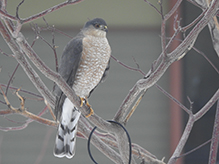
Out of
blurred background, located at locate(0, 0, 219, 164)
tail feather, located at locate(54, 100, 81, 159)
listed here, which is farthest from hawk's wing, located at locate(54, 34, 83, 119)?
blurred background, located at locate(0, 0, 219, 164)

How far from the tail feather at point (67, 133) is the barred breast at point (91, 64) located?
16 cm

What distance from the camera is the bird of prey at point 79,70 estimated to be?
1887mm

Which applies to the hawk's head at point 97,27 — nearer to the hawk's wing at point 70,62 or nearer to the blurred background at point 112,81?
the hawk's wing at point 70,62

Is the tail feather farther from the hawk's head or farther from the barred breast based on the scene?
the hawk's head

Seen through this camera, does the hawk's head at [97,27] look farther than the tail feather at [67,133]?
Yes

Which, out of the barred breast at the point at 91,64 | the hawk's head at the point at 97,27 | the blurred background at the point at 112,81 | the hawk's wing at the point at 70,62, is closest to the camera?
the hawk's wing at the point at 70,62

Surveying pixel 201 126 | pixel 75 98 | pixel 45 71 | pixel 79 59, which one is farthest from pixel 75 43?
pixel 201 126

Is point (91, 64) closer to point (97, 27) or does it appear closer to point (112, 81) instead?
point (97, 27)

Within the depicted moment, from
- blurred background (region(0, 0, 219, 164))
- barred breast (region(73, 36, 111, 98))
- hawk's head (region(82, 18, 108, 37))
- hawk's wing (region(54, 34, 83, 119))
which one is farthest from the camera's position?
blurred background (region(0, 0, 219, 164))

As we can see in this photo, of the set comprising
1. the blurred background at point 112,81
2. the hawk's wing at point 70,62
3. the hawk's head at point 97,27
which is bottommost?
the blurred background at point 112,81

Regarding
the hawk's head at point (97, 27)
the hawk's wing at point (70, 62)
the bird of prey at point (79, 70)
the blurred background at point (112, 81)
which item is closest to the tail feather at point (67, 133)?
the bird of prey at point (79, 70)

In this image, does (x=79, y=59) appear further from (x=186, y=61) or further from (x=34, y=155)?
(x=34, y=155)

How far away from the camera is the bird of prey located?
189 cm

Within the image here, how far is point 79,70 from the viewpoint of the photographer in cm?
197
